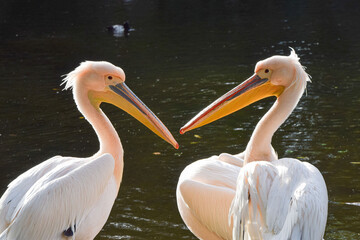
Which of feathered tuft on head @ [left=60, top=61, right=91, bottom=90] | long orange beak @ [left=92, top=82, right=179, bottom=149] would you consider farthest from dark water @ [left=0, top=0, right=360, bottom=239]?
feathered tuft on head @ [left=60, top=61, right=91, bottom=90]

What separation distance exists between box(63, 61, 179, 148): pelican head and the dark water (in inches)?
35.3

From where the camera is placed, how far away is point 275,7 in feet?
54.1

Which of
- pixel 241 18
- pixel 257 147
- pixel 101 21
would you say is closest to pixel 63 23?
pixel 101 21

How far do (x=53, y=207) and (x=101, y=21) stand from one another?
536 inches

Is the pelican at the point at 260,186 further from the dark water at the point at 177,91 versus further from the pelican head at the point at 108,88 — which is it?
the dark water at the point at 177,91

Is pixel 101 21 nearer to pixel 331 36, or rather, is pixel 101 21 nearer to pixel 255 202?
pixel 331 36

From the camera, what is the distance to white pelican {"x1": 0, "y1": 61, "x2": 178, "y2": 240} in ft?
10.5

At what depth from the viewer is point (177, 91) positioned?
8258mm

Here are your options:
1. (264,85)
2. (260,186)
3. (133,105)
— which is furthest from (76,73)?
(260,186)

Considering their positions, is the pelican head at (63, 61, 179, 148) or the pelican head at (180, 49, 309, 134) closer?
the pelican head at (180, 49, 309, 134)

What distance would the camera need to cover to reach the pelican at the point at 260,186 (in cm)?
277

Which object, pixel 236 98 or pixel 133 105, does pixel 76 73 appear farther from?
pixel 236 98

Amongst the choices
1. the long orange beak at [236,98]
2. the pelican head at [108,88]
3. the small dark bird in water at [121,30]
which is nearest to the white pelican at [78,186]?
the pelican head at [108,88]

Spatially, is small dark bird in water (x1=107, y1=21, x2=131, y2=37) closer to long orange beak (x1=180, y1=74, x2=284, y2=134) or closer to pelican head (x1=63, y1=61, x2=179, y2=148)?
pelican head (x1=63, y1=61, x2=179, y2=148)
